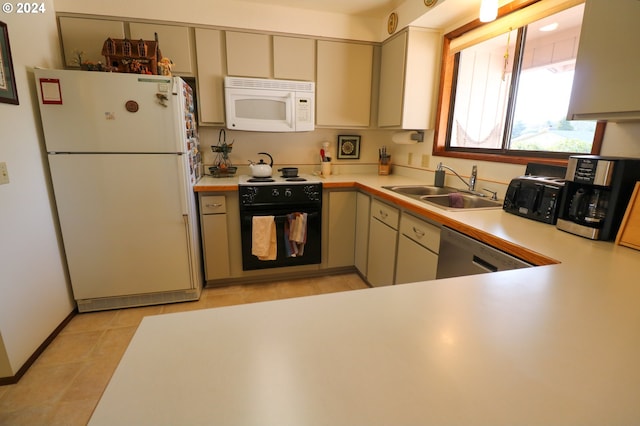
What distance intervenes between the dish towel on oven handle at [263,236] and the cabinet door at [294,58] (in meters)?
1.26

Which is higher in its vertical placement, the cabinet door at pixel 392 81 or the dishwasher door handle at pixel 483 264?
the cabinet door at pixel 392 81

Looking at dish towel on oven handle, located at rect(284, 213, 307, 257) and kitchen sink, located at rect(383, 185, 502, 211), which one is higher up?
kitchen sink, located at rect(383, 185, 502, 211)

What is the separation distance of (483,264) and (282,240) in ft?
5.33

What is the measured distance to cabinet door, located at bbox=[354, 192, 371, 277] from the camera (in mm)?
2541

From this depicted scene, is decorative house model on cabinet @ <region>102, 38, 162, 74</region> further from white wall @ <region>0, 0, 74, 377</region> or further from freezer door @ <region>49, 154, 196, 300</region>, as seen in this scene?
freezer door @ <region>49, 154, 196, 300</region>

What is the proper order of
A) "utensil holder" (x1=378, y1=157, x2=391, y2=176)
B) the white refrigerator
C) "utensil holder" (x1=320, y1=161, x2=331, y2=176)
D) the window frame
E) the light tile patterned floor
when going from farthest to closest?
"utensil holder" (x1=378, y1=157, x2=391, y2=176)
"utensil holder" (x1=320, y1=161, x2=331, y2=176)
the white refrigerator
the window frame
the light tile patterned floor

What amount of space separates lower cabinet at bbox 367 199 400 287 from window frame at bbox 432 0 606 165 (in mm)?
744

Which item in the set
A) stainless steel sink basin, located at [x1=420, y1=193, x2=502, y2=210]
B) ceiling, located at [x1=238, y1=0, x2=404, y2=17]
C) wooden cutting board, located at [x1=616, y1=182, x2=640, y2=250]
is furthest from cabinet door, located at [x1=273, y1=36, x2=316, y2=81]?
wooden cutting board, located at [x1=616, y1=182, x2=640, y2=250]

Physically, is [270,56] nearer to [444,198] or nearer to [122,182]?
[122,182]

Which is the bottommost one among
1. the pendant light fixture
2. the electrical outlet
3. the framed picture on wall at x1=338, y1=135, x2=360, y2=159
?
the electrical outlet

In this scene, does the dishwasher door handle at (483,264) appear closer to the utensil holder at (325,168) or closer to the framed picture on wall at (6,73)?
the utensil holder at (325,168)

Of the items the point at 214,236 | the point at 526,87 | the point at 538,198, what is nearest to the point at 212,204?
the point at 214,236

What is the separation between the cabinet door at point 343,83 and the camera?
2723 mm

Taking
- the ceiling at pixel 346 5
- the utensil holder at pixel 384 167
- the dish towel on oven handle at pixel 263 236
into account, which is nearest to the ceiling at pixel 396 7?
the ceiling at pixel 346 5
